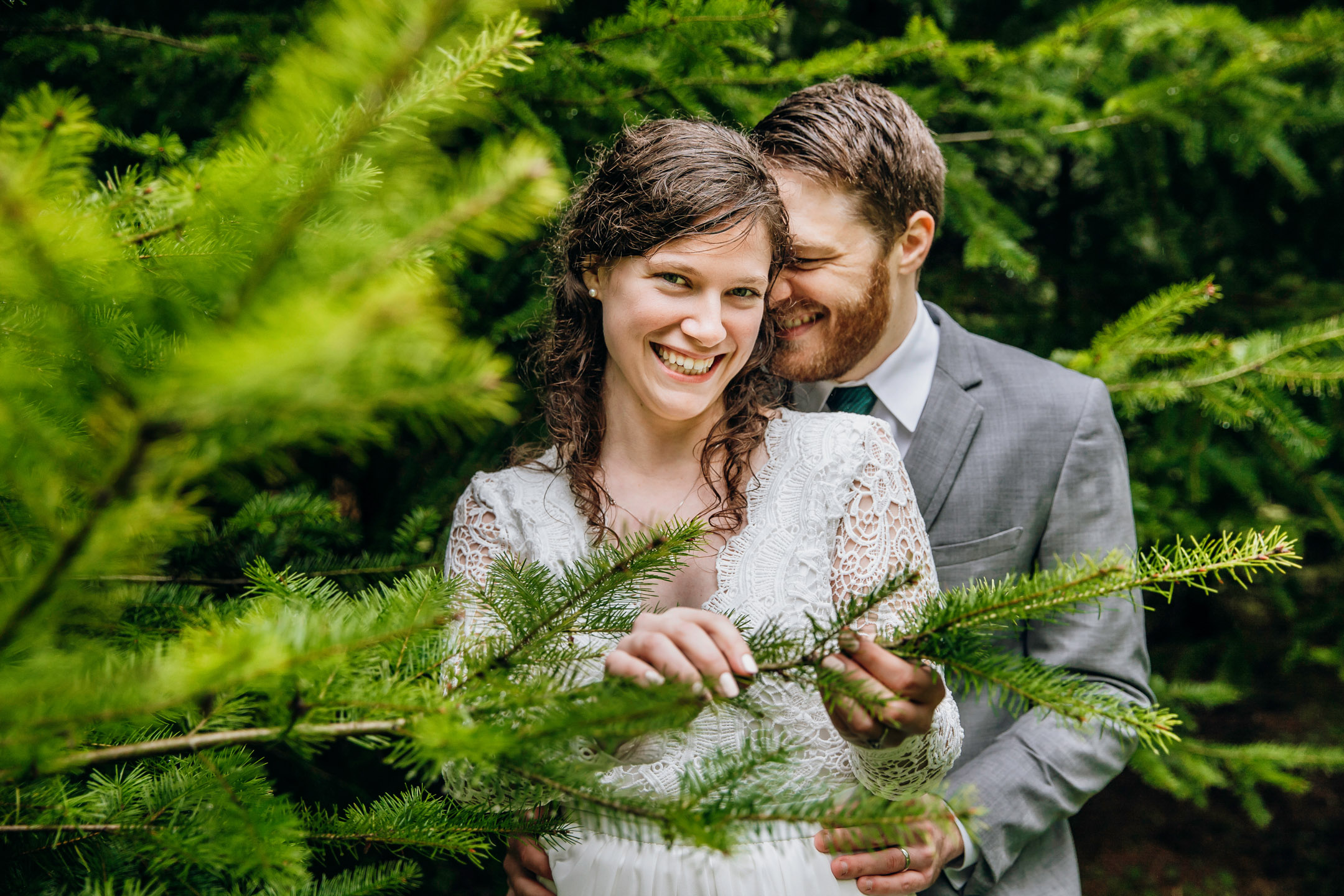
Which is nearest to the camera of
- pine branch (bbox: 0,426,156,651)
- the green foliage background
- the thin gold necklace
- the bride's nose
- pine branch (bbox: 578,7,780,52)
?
pine branch (bbox: 0,426,156,651)

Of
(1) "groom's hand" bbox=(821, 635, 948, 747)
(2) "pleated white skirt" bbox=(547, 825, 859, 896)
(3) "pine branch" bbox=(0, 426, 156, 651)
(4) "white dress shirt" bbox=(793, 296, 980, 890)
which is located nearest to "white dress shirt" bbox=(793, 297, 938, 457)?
(4) "white dress shirt" bbox=(793, 296, 980, 890)

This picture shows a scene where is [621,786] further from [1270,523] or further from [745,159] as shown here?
[1270,523]

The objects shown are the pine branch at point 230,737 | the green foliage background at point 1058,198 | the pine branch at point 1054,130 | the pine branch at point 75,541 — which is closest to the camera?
the pine branch at point 75,541

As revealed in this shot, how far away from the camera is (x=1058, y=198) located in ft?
13.6

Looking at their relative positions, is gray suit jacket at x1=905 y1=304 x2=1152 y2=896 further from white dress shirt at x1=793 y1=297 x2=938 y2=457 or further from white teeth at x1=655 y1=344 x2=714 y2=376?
white teeth at x1=655 y1=344 x2=714 y2=376

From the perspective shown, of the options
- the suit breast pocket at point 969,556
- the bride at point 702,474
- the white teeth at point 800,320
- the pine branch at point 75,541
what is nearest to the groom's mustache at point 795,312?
the white teeth at point 800,320

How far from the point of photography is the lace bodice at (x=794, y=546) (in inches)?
67.7

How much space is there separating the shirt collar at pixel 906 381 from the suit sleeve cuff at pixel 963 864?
1.06m

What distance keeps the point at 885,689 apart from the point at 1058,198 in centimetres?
385

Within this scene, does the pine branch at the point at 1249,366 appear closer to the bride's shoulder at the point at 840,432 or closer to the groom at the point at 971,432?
the groom at the point at 971,432

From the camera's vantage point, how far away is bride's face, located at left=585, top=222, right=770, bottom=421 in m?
1.79

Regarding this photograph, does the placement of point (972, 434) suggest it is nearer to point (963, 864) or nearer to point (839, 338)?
point (839, 338)

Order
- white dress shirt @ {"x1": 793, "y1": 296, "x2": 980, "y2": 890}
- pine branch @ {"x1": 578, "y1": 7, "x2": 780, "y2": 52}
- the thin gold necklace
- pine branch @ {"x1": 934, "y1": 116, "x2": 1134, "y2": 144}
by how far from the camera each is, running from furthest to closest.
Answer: pine branch @ {"x1": 934, "y1": 116, "x2": 1134, "y2": 144} → white dress shirt @ {"x1": 793, "y1": 296, "x2": 980, "y2": 890} → the thin gold necklace → pine branch @ {"x1": 578, "y1": 7, "x2": 780, "y2": 52}

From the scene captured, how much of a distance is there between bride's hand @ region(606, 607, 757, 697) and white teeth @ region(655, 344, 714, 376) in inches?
34.4
